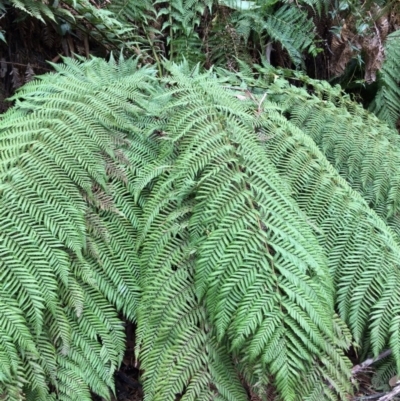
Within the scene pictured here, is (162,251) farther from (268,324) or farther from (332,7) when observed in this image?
(332,7)

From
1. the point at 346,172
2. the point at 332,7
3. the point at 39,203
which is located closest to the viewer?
the point at 39,203

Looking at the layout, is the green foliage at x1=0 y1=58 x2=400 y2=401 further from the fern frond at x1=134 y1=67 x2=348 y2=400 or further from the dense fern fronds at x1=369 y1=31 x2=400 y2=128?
the dense fern fronds at x1=369 y1=31 x2=400 y2=128

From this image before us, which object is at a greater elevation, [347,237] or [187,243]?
[187,243]

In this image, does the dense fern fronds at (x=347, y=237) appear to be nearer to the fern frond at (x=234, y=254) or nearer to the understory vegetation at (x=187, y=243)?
the understory vegetation at (x=187, y=243)

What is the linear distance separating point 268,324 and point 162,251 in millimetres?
460

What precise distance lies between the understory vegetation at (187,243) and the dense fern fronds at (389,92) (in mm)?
768

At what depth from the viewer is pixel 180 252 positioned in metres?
1.64

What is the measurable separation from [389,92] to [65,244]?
2.37m

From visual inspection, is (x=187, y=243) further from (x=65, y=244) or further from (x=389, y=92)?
(x=389, y=92)

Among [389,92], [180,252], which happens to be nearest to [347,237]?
[180,252]

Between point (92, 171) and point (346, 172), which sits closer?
point (92, 171)

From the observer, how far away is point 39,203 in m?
1.56

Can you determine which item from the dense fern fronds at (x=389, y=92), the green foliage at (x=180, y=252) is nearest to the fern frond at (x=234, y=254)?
the green foliage at (x=180, y=252)

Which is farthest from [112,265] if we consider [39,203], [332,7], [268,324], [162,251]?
[332,7]
